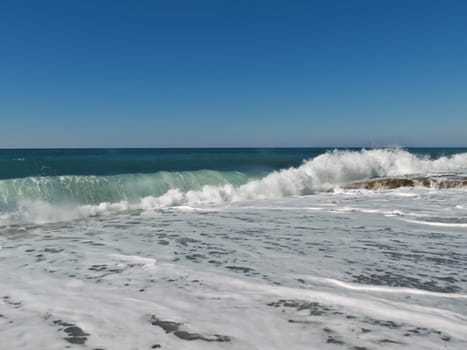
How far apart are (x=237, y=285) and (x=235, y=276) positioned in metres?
0.31

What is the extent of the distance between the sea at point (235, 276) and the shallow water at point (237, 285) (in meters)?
0.02

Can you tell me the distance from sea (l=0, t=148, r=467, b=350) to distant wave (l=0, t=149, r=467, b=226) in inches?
5.3

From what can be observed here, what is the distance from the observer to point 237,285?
427 centimetres

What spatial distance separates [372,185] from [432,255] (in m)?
9.80

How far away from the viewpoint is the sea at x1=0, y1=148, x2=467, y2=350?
3.12 metres

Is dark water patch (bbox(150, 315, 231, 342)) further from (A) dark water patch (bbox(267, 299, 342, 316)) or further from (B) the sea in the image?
(A) dark water patch (bbox(267, 299, 342, 316))

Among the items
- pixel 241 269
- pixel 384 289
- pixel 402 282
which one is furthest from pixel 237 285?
pixel 402 282

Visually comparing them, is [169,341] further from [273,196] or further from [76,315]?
[273,196]

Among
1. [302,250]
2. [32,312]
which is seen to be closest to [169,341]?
[32,312]

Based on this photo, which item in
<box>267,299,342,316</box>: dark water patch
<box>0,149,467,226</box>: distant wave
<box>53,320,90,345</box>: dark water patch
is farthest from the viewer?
<box>0,149,467,226</box>: distant wave

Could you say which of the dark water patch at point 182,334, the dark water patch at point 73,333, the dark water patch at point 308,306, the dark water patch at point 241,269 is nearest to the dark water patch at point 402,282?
the dark water patch at point 308,306

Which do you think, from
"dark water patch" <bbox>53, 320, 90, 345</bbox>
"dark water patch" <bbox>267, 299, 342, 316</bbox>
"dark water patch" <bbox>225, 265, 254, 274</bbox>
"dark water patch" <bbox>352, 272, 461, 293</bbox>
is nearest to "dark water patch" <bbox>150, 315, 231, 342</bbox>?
"dark water patch" <bbox>53, 320, 90, 345</bbox>

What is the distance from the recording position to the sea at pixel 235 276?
312cm

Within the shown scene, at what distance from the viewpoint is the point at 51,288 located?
421 cm
